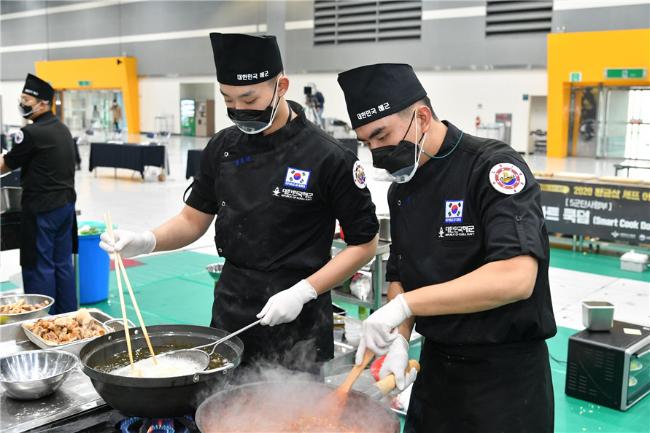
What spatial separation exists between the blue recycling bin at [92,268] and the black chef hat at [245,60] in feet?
11.3

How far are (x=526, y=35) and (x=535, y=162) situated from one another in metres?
4.02

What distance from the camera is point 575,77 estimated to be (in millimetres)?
15688

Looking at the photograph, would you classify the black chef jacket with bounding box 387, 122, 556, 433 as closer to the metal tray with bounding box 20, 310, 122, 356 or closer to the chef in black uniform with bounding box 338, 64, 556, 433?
the chef in black uniform with bounding box 338, 64, 556, 433

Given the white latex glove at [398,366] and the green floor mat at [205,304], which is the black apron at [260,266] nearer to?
the white latex glove at [398,366]

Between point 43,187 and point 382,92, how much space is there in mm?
3407

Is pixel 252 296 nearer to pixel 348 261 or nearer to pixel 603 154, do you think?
pixel 348 261

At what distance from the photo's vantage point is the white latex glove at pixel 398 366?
62.0 inches

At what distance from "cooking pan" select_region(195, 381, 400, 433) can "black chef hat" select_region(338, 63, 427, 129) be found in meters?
0.71

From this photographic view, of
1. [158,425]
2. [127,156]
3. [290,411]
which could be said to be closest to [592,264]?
[290,411]

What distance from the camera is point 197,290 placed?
5.70 m

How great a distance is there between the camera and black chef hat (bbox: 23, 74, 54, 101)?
4.26 m

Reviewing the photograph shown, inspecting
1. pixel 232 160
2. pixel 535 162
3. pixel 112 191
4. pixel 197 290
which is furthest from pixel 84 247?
pixel 535 162

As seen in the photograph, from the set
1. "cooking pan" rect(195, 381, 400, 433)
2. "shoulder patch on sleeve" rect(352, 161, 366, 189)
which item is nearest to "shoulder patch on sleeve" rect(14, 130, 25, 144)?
"shoulder patch on sleeve" rect(352, 161, 366, 189)

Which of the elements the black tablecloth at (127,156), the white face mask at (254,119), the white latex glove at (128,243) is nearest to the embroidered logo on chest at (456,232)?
the white face mask at (254,119)
